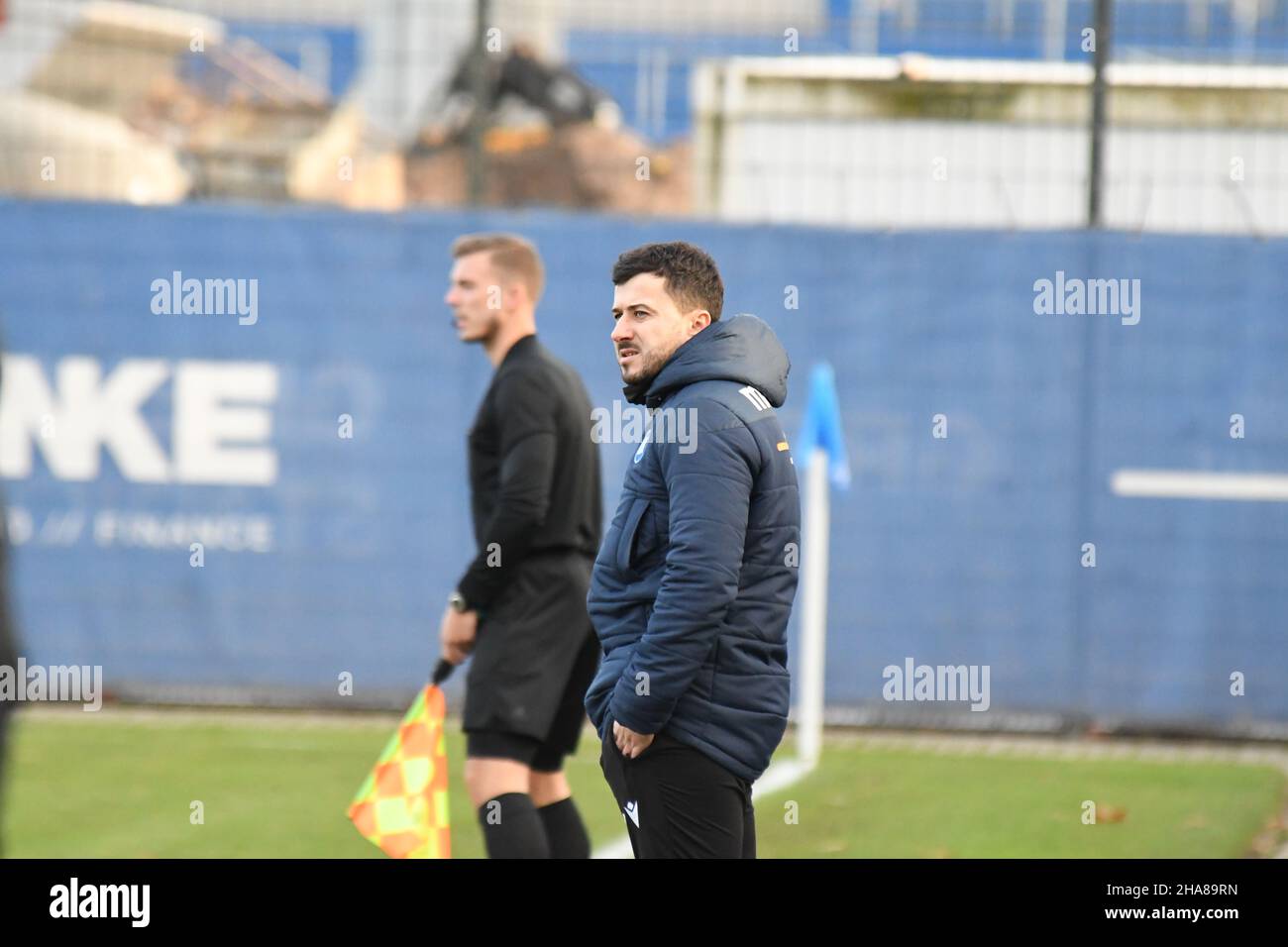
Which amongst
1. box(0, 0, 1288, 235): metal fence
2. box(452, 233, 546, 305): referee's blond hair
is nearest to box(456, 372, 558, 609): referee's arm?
box(452, 233, 546, 305): referee's blond hair

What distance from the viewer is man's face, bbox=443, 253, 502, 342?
18.6 feet

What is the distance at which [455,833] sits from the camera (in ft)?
22.7

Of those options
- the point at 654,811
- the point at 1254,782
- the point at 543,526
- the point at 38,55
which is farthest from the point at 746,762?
the point at 38,55

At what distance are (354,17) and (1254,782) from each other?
8.17 m

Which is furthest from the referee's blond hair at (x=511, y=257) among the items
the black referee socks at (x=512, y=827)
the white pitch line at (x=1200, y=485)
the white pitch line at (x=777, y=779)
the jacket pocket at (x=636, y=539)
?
the white pitch line at (x=1200, y=485)

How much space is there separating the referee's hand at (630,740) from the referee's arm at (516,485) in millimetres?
1381

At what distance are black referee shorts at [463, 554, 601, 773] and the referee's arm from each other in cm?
9

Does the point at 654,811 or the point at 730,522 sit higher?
the point at 730,522

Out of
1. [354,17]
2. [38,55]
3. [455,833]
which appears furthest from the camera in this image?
[354,17]

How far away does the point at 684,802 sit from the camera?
4133 millimetres

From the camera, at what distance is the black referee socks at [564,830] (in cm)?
559

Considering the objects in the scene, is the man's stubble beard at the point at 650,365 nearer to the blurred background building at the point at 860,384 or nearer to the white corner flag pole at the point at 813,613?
the white corner flag pole at the point at 813,613

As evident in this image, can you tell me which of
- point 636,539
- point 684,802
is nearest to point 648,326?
point 636,539
